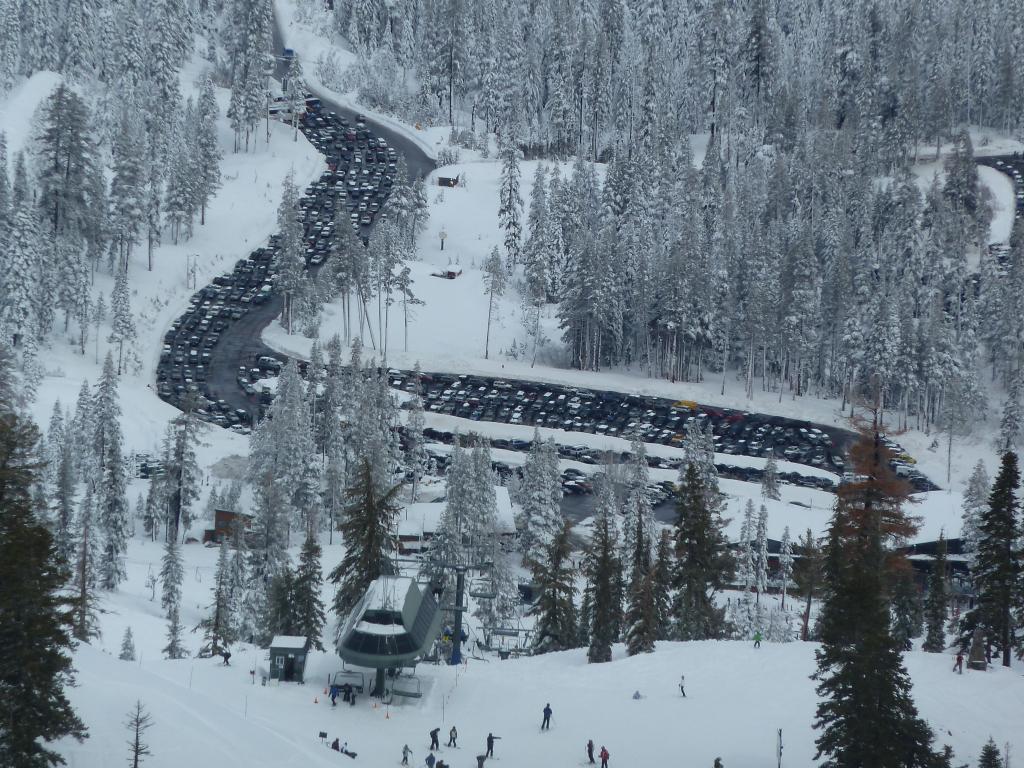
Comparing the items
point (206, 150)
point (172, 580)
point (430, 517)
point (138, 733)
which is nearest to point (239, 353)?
point (206, 150)

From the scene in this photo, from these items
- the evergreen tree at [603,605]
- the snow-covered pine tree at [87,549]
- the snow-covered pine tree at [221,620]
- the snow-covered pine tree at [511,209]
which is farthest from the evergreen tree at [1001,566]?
the snow-covered pine tree at [511,209]

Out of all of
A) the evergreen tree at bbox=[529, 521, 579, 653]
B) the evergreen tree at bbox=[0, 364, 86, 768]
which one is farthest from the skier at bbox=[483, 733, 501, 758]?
the evergreen tree at bbox=[529, 521, 579, 653]

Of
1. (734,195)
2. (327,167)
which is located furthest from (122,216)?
(734,195)

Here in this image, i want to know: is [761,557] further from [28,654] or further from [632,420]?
[28,654]

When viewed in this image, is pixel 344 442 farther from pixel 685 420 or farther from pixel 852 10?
pixel 852 10

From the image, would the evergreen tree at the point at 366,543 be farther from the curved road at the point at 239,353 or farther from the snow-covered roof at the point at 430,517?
the curved road at the point at 239,353
